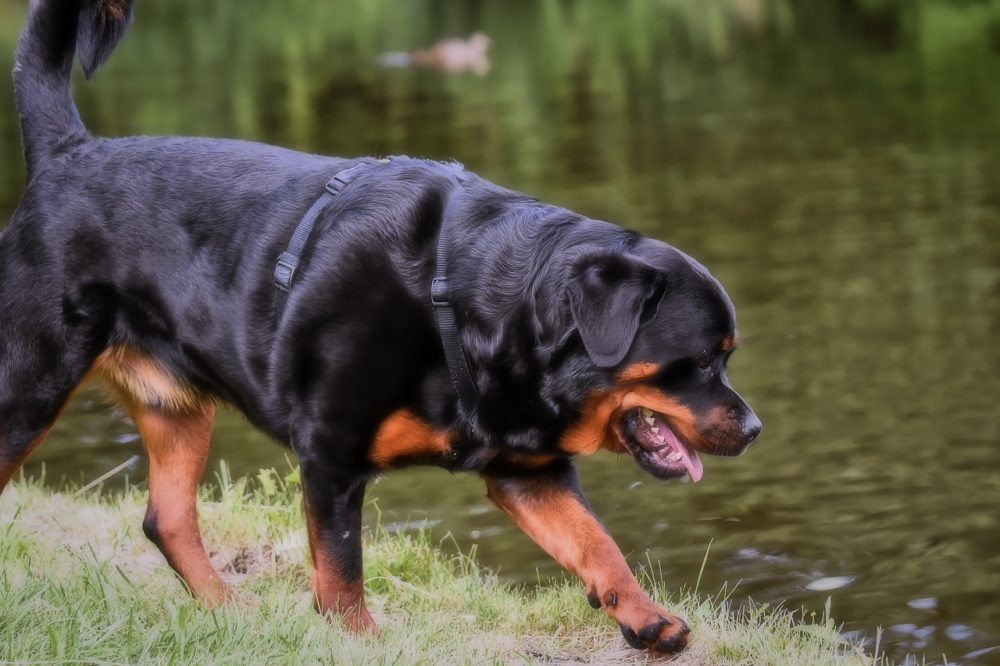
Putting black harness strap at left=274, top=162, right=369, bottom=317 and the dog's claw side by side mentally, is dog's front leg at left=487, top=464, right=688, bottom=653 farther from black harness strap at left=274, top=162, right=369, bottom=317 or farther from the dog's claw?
black harness strap at left=274, top=162, right=369, bottom=317

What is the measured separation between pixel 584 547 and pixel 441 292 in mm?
989

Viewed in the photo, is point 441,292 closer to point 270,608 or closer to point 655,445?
point 655,445

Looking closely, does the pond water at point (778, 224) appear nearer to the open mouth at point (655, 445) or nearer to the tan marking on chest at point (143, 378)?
the open mouth at point (655, 445)

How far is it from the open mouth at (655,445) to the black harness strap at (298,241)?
1.12 metres

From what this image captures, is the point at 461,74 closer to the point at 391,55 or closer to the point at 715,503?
the point at 391,55

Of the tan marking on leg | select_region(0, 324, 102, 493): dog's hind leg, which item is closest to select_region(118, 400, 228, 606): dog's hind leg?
select_region(0, 324, 102, 493): dog's hind leg

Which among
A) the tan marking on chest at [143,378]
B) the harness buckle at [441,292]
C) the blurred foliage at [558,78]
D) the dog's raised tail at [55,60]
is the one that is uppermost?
the dog's raised tail at [55,60]

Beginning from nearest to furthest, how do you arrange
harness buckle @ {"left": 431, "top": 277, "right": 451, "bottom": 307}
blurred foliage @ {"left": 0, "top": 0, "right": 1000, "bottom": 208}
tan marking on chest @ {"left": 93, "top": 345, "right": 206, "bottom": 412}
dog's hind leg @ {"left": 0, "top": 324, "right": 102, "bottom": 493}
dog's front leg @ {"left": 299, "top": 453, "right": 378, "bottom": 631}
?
1. harness buckle @ {"left": 431, "top": 277, "right": 451, "bottom": 307}
2. dog's front leg @ {"left": 299, "top": 453, "right": 378, "bottom": 631}
3. dog's hind leg @ {"left": 0, "top": 324, "right": 102, "bottom": 493}
4. tan marking on chest @ {"left": 93, "top": 345, "right": 206, "bottom": 412}
5. blurred foliage @ {"left": 0, "top": 0, "right": 1000, "bottom": 208}

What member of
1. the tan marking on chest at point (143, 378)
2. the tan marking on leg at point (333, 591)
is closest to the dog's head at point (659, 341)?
the tan marking on leg at point (333, 591)

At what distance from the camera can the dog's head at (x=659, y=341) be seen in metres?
4.12

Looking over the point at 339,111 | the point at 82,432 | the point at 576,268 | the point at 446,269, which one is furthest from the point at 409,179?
the point at 339,111

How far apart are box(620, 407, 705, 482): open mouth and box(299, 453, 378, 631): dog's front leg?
33.2 inches

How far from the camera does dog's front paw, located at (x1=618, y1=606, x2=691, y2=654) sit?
443cm

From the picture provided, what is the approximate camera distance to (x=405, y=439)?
4.35 metres
